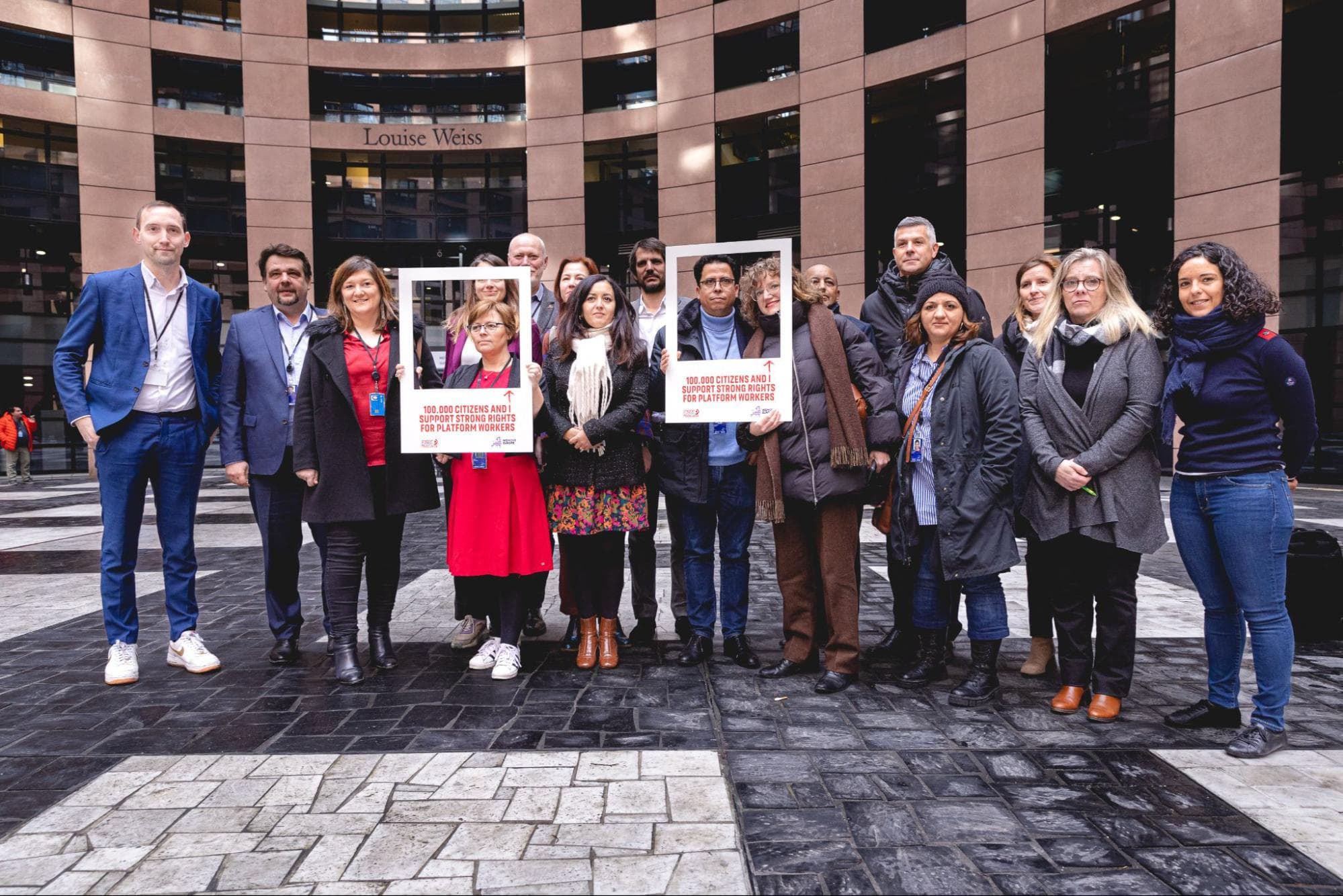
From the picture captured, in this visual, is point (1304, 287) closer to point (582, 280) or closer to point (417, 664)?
point (582, 280)

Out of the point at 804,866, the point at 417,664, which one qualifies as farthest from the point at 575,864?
the point at 417,664

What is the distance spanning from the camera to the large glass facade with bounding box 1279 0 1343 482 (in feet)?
44.4

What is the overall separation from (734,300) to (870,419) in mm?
1061

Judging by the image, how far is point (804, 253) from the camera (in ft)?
65.0

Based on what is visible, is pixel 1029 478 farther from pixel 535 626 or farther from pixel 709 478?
pixel 535 626

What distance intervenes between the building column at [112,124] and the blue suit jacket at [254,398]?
786 inches

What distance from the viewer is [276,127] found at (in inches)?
877

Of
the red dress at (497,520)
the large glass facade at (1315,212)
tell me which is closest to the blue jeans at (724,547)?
the red dress at (497,520)

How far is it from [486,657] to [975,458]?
116 inches

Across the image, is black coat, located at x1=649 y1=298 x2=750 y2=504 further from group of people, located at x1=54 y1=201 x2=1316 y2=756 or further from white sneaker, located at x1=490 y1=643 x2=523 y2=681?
white sneaker, located at x1=490 y1=643 x2=523 y2=681

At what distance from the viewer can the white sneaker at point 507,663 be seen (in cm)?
Result: 434

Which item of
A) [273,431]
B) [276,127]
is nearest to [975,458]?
[273,431]

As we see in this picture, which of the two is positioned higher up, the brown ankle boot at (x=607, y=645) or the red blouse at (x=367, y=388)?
the red blouse at (x=367, y=388)

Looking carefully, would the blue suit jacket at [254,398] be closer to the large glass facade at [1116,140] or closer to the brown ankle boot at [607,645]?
the brown ankle boot at [607,645]
